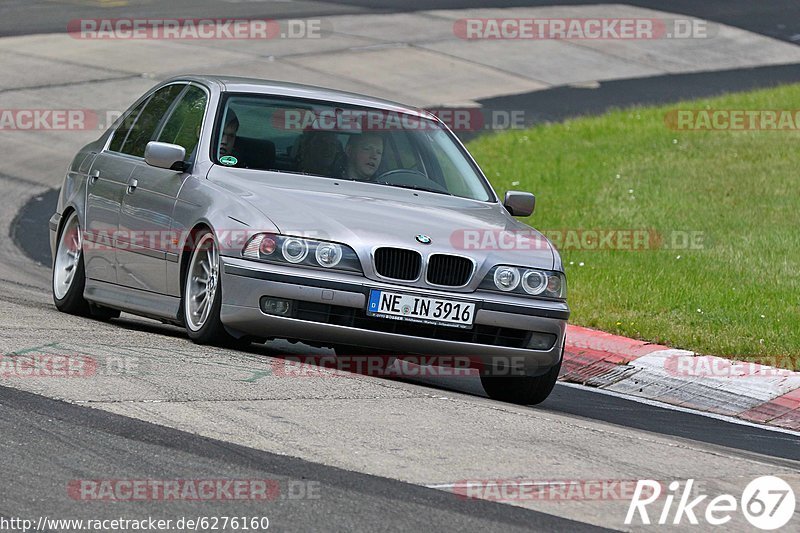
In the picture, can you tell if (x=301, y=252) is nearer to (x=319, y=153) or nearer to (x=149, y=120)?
(x=319, y=153)

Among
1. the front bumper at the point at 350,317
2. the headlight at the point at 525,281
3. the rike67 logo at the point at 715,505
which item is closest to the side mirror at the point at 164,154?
the front bumper at the point at 350,317

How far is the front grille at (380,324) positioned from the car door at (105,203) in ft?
6.57

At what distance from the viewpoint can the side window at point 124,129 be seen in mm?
9891

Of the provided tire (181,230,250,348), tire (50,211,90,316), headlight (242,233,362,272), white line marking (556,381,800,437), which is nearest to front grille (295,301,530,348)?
headlight (242,233,362,272)

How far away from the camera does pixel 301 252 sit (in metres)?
7.68

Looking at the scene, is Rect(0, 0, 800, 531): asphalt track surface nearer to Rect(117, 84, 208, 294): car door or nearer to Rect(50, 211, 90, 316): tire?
Rect(117, 84, 208, 294): car door

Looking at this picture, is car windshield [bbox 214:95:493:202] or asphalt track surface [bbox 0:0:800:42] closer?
car windshield [bbox 214:95:493:202]

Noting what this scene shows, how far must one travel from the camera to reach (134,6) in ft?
96.0

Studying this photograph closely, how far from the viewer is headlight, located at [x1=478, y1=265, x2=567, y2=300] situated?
25.8ft

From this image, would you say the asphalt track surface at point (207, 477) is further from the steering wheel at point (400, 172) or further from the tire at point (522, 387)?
the steering wheel at point (400, 172)

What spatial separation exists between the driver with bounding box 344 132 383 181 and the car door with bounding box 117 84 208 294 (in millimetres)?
893

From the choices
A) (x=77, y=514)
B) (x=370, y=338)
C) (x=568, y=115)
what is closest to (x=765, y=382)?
(x=370, y=338)

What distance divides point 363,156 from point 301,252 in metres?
1.37

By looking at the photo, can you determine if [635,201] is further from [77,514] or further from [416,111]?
[77,514]
